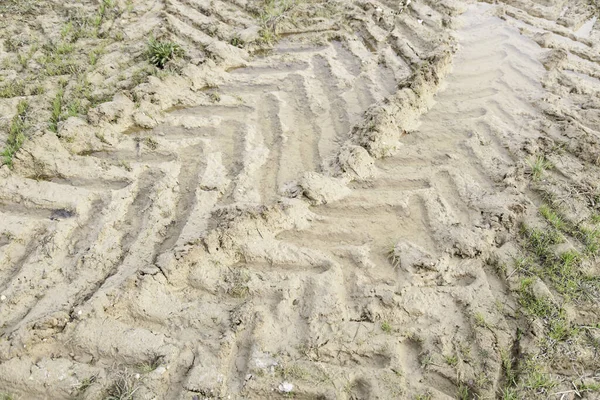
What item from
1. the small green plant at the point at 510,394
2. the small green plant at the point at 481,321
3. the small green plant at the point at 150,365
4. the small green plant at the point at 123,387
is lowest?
the small green plant at the point at 123,387

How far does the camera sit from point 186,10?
551 cm

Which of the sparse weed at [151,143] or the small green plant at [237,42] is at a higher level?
the small green plant at [237,42]

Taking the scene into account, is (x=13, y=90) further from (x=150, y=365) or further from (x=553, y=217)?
(x=553, y=217)

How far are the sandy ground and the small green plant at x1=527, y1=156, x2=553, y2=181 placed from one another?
2cm

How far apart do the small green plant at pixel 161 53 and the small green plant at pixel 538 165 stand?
377 cm

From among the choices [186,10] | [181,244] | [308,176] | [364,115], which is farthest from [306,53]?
[181,244]

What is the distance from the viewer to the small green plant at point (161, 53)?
4.53 m

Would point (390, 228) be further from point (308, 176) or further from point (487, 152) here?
point (487, 152)

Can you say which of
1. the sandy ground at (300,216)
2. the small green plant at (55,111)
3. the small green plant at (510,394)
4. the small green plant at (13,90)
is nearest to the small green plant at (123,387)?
the sandy ground at (300,216)

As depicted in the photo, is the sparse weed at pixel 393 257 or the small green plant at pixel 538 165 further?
the small green plant at pixel 538 165

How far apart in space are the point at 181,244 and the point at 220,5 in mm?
4180

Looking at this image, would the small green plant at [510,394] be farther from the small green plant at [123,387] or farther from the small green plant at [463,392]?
the small green plant at [123,387]

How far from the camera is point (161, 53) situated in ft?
14.9

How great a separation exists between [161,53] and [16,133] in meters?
1.68
